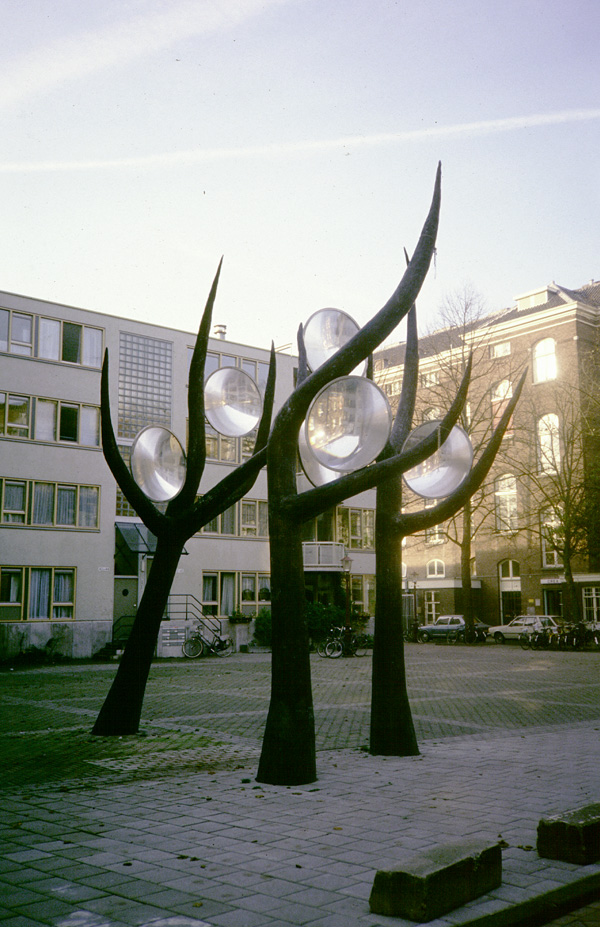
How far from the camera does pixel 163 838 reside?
238 inches

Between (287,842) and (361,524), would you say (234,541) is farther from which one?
(287,842)

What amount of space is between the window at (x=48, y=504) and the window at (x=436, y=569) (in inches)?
1312

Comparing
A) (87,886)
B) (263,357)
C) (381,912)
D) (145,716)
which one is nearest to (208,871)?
(87,886)

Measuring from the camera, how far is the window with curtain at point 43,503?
29.7 m

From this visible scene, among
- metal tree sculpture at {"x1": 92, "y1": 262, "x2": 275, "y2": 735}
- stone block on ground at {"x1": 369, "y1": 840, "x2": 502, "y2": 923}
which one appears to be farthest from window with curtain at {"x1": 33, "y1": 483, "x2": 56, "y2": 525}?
stone block on ground at {"x1": 369, "y1": 840, "x2": 502, "y2": 923}

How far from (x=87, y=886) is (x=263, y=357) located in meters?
35.1

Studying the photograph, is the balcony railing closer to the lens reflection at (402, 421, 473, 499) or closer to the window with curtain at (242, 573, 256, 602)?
the window with curtain at (242, 573, 256, 602)

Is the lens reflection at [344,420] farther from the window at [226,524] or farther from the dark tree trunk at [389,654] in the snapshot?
the window at [226,524]

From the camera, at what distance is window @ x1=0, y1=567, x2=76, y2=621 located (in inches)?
1123

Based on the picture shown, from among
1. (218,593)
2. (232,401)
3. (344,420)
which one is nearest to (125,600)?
(218,593)

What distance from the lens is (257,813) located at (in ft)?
22.5

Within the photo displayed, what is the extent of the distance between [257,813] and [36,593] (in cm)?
2414

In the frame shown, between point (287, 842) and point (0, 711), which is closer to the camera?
point (287, 842)

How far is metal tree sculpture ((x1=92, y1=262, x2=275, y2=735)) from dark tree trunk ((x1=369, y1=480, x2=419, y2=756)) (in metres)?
1.79
